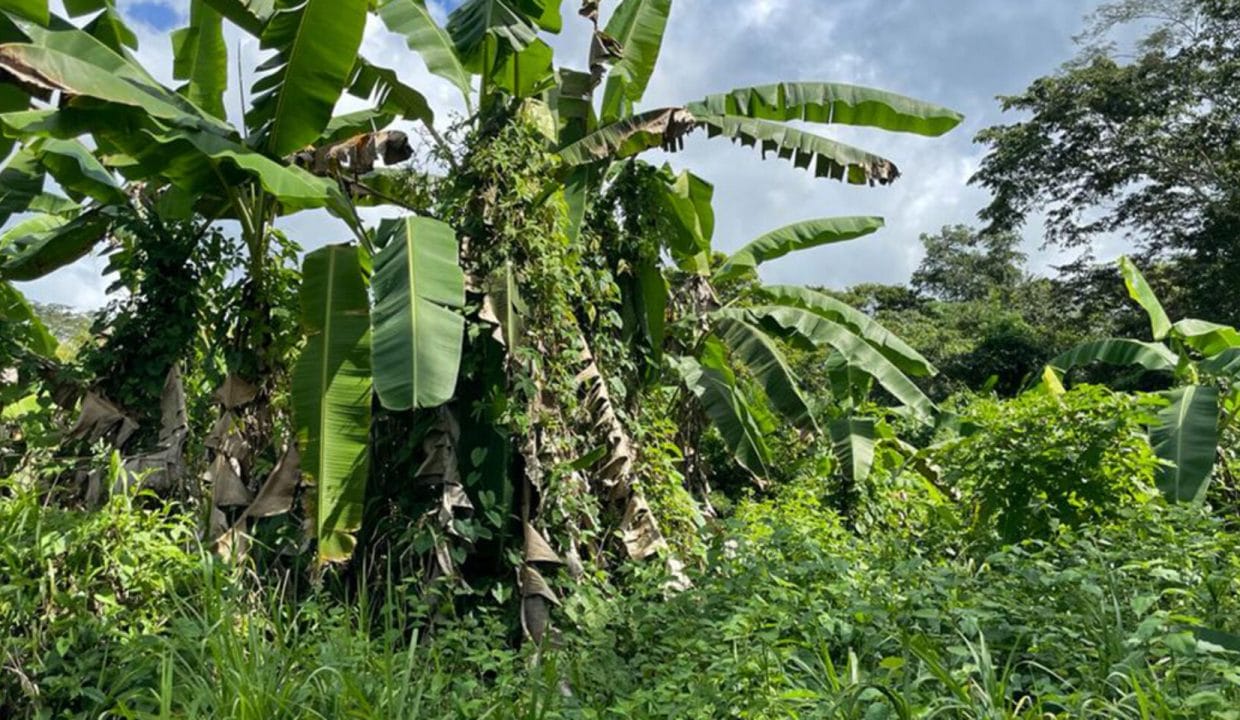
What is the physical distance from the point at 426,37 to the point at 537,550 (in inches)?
138

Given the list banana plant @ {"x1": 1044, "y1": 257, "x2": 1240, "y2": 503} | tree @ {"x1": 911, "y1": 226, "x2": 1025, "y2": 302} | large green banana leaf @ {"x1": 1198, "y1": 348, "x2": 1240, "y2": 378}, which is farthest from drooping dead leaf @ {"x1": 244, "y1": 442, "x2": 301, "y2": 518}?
tree @ {"x1": 911, "y1": 226, "x2": 1025, "y2": 302}

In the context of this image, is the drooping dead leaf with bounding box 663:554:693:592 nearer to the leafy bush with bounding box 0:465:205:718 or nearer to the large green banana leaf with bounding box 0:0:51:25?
the leafy bush with bounding box 0:465:205:718

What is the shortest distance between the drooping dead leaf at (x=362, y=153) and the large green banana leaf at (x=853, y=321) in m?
4.22

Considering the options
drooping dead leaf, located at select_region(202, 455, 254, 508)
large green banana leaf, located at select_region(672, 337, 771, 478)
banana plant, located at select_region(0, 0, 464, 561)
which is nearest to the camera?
banana plant, located at select_region(0, 0, 464, 561)

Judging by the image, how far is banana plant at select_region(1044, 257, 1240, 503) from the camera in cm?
592

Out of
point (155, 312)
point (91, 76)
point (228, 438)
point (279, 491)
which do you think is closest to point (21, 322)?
point (155, 312)

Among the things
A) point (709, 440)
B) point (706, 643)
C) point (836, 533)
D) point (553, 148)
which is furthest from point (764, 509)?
point (709, 440)

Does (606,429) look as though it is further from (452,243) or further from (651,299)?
(651,299)

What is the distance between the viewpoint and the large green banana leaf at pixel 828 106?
6812 millimetres

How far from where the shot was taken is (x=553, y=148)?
6117 mm

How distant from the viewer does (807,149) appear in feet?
22.4

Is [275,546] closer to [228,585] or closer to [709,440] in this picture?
[228,585]

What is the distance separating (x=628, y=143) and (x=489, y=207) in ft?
3.98

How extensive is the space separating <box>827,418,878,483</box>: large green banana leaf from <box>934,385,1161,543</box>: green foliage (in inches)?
→ 76.3
